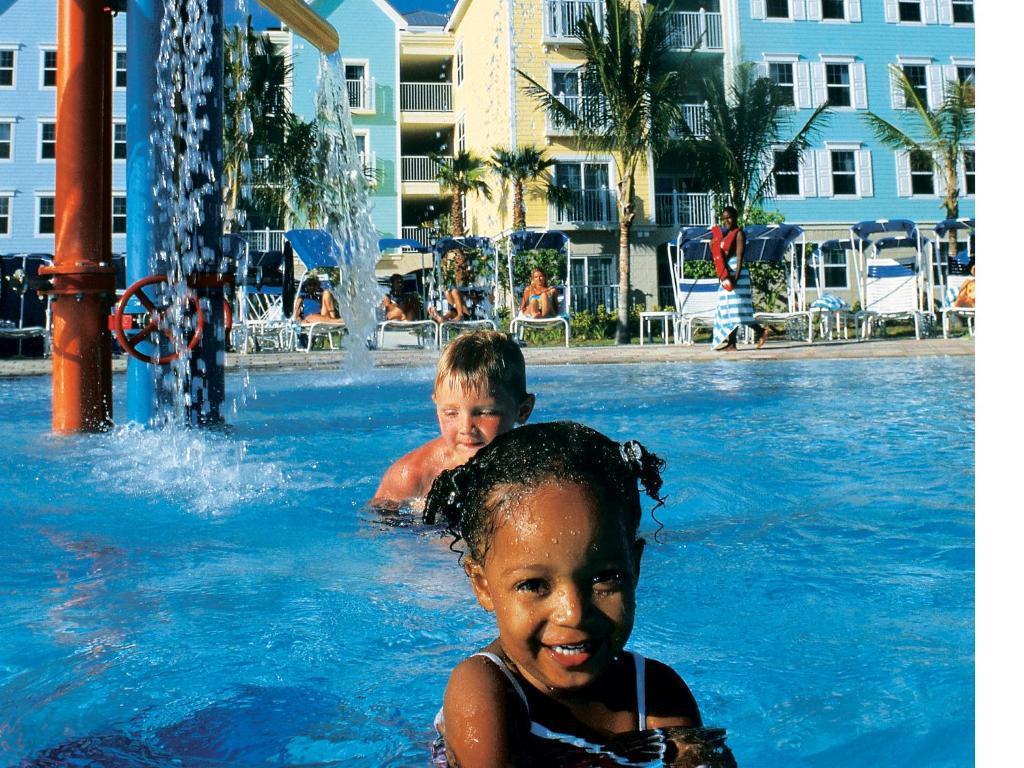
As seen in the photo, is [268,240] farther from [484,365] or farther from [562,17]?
[484,365]

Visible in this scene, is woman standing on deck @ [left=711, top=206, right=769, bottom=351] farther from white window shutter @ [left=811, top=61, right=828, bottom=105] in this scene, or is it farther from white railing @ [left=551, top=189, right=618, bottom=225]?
white window shutter @ [left=811, top=61, right=828, bottom=105]

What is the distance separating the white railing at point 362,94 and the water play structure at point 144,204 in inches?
1236

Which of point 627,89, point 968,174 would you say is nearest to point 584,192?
point 627,89

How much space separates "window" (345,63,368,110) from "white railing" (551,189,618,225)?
9.56 m

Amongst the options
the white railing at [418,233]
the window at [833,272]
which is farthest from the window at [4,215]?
the window at [833,272]

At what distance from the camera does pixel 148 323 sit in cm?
600

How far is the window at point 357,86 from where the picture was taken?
120 feet

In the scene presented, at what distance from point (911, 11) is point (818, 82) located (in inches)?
160

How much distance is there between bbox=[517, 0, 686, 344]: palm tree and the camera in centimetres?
2542

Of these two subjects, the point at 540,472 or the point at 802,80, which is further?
the point at 802,80

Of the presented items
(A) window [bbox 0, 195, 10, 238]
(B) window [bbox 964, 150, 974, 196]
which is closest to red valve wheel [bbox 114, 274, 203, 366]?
(A) window [bbox 0, 195, 10, 238]

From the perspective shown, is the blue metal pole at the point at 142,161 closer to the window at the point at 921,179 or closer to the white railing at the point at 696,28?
the white railing at the point at 696,28
